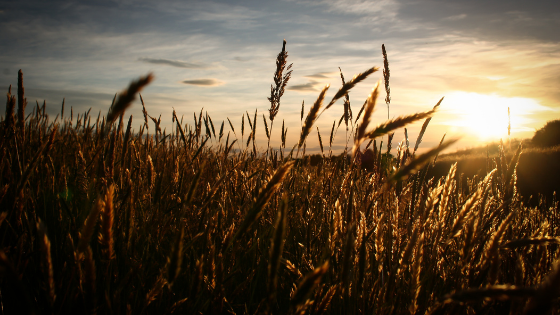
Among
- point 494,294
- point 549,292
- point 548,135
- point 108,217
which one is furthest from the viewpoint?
point 548,135

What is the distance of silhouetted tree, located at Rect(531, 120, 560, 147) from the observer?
11.7 m

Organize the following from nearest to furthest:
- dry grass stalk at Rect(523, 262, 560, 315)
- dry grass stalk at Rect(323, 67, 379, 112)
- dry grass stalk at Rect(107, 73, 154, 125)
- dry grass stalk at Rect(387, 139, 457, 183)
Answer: dry grass stalk at Rect(523, 262, 560, 315) → dry grass stalk at Rect(107, 73, 154, 125) → dry grass stalk at Rect(387, 139, 457, 183) → dry grass stalk at Rect(323, 67, 379, 112)

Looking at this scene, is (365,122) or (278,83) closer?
(365,122)

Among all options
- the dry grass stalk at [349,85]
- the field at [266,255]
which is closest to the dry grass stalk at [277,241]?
the field at [266,255]

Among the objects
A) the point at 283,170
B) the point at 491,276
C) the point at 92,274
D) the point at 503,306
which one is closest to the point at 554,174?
the point at 503,306

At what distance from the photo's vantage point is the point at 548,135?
40.3 feet

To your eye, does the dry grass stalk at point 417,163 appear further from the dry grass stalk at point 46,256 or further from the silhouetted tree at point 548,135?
→ the silhouetted tree at point 548,135

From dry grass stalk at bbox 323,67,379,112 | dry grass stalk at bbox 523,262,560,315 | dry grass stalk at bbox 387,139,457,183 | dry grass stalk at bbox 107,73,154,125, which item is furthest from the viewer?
dry grass stalk at bbox 323,67,379,112

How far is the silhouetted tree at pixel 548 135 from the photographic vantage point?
462 inches

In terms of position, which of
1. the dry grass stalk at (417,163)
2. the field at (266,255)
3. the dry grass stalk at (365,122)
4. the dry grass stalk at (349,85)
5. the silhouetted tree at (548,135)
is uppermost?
the silhouetted tree at (548,135)

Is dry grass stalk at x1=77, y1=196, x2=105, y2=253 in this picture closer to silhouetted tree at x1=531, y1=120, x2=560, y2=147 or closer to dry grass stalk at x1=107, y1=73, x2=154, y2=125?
dry grass stalk at x1=107, y1=73, x2=154, y2=125

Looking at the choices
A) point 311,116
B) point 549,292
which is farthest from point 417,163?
point 311,116

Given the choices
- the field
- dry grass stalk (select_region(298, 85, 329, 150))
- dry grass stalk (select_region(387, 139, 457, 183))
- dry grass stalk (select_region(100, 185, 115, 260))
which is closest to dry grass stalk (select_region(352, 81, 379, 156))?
the field

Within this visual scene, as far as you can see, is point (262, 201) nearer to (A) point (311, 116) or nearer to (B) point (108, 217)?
(B) point (108, 217)
